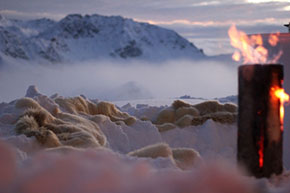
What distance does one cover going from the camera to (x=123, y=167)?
9.59 feet

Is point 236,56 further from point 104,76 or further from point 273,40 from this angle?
point 104,76

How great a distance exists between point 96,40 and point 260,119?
173 metres

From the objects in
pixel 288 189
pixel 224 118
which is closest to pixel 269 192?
pixel 288 189

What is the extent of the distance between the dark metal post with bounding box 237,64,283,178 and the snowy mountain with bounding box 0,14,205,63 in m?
153

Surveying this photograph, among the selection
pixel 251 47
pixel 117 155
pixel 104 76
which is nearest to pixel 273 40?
pixel 251 47

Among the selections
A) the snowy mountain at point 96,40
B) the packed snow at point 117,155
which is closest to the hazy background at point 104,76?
the snowy mountain at point 96,40

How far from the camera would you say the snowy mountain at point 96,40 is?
523 feet

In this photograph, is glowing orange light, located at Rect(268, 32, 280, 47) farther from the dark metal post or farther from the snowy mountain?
the snowy mountain

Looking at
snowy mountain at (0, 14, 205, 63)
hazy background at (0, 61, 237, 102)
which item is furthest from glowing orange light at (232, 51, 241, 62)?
snowy mountain at (0, 14, 205, 63)

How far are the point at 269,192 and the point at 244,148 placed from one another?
0.60 m

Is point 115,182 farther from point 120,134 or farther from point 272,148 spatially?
point 120,134

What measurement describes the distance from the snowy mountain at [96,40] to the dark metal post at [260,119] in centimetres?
15269

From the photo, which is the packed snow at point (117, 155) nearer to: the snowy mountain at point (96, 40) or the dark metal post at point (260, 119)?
the dark metal post at point (260, 119)

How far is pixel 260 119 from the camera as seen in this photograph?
3178 millimetres
